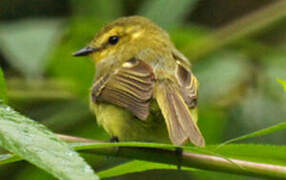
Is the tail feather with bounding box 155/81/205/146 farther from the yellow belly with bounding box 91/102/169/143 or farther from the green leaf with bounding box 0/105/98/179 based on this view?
the green leaf with bounding box 0/105/98/179

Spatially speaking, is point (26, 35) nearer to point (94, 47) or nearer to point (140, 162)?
point (94, 47)

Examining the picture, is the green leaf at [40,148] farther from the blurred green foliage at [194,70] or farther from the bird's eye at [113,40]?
the bird's eye at [113,40]

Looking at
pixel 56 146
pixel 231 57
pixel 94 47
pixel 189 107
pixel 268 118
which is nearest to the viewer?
pixel 56 146

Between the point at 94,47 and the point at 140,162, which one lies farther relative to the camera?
the point at 94,47

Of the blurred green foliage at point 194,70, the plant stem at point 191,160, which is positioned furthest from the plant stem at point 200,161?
the blurred green foliage at point 194,70

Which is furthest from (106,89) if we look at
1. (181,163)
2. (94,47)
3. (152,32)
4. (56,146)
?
(56,146)
